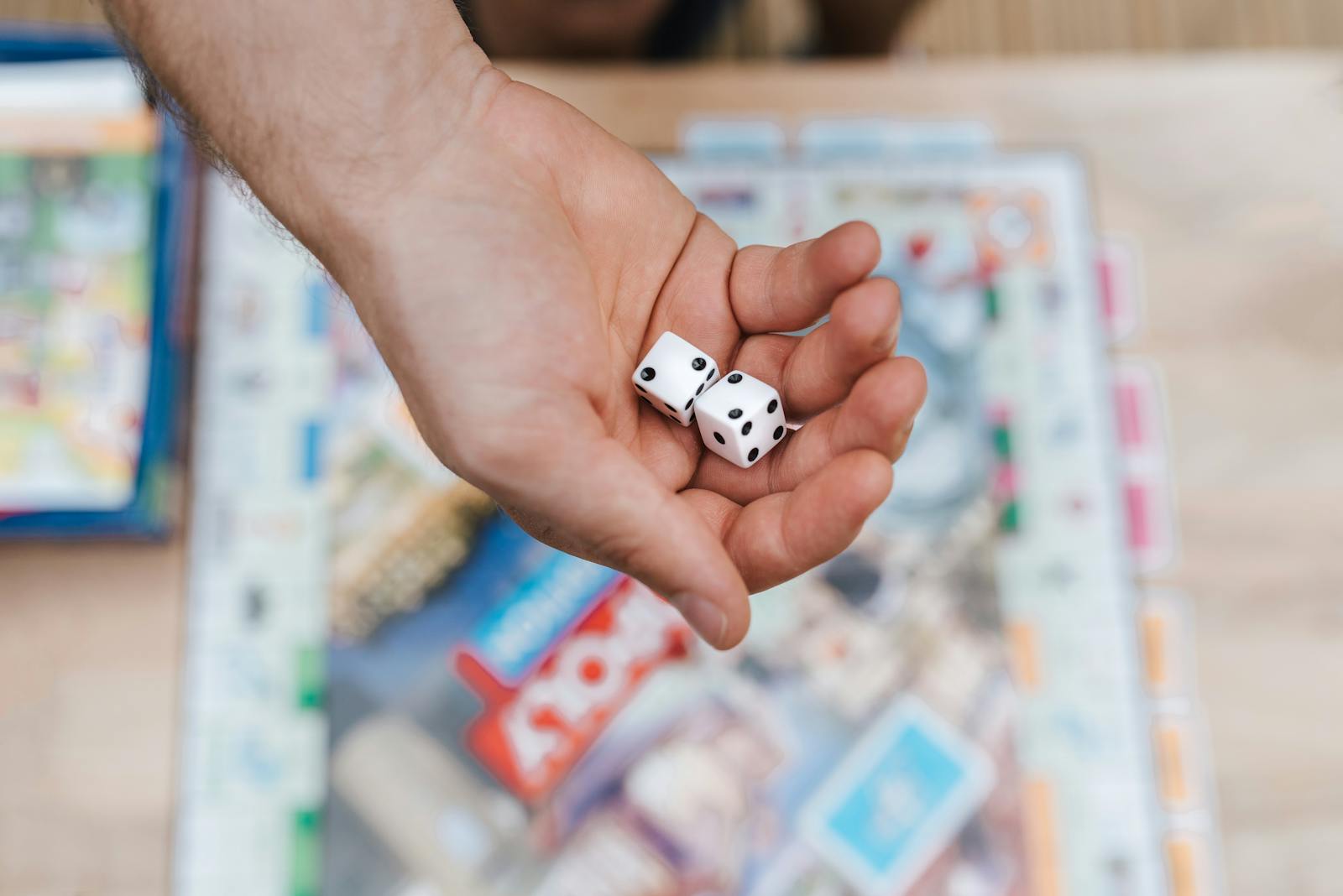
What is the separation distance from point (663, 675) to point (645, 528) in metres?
0.54

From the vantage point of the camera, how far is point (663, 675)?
4.08ft

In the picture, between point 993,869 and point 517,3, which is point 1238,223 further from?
point 517,3

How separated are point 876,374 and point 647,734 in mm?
625

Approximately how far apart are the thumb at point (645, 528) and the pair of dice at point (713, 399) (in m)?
0.13

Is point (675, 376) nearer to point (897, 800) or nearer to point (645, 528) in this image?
point (645, 528)

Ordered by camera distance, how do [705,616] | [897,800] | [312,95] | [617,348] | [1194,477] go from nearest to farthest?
[705,616], [312,95], [617,348], [897,800], [1194,477]

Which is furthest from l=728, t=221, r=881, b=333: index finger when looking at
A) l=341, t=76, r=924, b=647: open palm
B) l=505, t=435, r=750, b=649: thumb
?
l=505, t=435, r=750, b=649: thumb

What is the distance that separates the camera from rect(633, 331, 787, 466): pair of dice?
890 mm

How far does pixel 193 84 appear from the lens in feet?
2.93

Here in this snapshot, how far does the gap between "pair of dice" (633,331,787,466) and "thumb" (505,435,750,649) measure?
13 cm

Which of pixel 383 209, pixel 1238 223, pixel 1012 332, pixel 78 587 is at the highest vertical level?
pixel 383 209

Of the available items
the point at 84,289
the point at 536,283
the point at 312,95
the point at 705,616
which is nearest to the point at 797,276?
the point at 536,283

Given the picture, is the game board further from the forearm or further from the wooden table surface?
the forearm

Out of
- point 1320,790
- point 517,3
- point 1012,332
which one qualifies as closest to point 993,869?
point 1320,790
